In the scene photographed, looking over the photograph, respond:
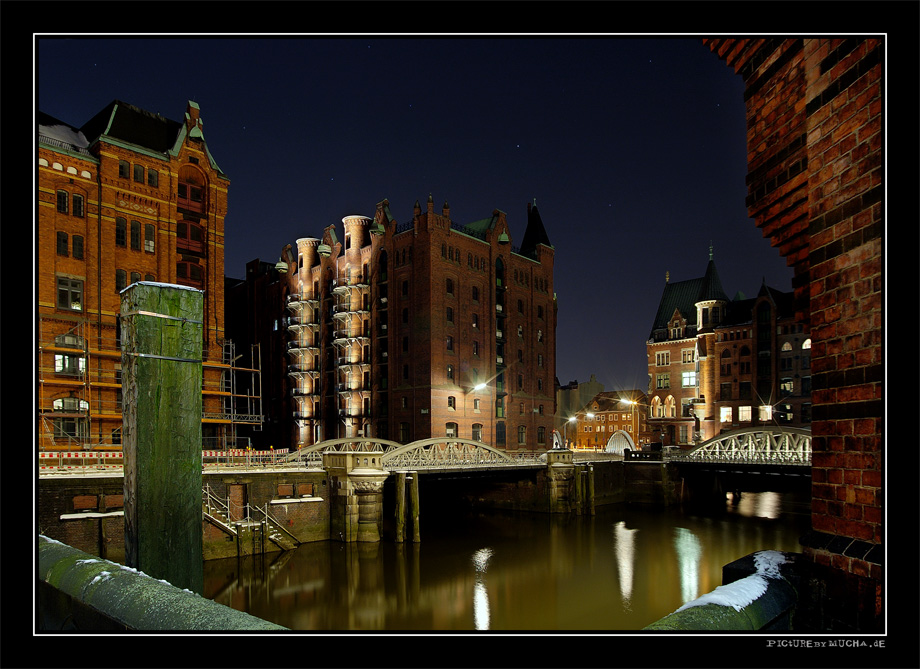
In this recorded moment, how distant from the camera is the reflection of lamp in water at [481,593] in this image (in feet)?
71.9

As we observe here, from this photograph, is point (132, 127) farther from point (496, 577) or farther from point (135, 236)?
point (496, 577)

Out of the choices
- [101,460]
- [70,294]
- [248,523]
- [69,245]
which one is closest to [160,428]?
[248,523]

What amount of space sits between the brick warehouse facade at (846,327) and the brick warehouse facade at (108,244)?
3387cm

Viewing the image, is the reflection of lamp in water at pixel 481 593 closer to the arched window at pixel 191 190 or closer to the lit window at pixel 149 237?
the lit window at pixel 149 237

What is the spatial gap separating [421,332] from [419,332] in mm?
234

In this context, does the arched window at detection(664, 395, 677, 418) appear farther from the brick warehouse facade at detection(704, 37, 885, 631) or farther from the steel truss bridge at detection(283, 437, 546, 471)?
the brick warehouse facade at detection(704, 37, 885, 631)

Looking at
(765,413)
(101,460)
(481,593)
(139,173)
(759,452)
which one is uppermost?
(139,173)

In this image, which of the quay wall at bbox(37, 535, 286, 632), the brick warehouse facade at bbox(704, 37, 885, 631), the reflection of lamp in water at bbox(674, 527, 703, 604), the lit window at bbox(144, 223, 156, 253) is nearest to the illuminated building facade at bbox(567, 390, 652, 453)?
the reflection of lamp in water at bbox(674, 527, 703, 604)

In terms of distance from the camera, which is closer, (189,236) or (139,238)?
(139,238)

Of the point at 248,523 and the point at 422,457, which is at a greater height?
the point at 422,457

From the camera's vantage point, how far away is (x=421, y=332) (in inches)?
2076

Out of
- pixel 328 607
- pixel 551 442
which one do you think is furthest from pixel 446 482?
pixel 328 607

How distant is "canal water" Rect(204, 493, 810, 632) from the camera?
22.5 meters

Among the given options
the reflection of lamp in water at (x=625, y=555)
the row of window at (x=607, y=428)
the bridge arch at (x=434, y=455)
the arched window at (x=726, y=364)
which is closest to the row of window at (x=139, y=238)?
the bridge arch at (x=434, y=455)
